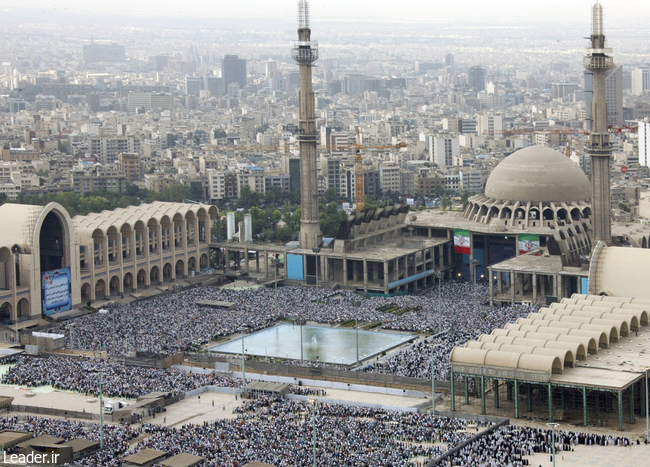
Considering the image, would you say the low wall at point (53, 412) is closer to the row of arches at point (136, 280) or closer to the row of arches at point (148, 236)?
the row of arches at point (136, 280)

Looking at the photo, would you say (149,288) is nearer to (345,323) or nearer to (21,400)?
(345,323)

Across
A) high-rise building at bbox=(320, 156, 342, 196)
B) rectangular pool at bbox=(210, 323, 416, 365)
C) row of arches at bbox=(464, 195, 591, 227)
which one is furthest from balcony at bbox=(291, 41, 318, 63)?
high-rise building at bbox=(320, 156, 342, 196)

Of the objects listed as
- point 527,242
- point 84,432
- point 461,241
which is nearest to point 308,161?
point 461,241

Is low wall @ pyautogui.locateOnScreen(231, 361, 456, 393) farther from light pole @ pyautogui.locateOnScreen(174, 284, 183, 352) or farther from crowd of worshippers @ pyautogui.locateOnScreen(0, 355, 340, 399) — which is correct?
light pole @ pyautogui.locateOnScreen(174, 284, 183, 352)

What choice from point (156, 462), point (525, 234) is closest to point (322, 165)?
point (525, 234)

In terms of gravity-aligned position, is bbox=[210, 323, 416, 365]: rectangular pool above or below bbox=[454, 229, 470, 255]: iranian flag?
below

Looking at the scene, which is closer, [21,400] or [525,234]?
[21,400]
